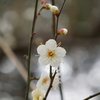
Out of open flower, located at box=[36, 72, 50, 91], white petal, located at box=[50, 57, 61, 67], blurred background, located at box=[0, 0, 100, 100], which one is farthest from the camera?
blurred background, located at box=[0, 0, 100, 100]

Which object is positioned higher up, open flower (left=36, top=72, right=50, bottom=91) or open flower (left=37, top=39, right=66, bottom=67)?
open flower (left=37, top=39, right=66, bottom=67)

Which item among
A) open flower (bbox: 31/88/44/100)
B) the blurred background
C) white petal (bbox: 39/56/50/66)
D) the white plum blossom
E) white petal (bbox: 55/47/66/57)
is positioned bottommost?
open flower (bbox: 31/88/44/100)

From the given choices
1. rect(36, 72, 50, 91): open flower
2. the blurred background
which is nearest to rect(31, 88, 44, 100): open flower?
rect(36, 72, 50, 91): open flower

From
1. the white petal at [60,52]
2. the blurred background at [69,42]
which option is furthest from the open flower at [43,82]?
the blurred background at [69,42]

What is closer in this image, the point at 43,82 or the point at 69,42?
the point at 43,82

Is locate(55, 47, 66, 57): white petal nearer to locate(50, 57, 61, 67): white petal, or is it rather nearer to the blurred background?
locate(50, 57, 61, 67): white petal

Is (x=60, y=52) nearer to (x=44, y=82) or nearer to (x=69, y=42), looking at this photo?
(x=44, y=82)

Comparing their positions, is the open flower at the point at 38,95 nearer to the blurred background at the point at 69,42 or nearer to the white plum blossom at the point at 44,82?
the white plum blossom at the point at 44,82

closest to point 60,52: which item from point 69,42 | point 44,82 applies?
point 44,82
